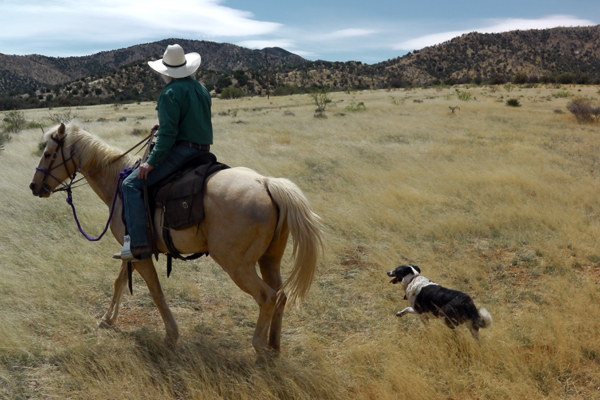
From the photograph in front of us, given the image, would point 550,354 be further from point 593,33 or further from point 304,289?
point 593,33

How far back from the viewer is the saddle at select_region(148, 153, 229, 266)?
12.3ft

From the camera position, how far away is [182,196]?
380cm

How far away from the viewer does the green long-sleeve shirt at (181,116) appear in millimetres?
3801

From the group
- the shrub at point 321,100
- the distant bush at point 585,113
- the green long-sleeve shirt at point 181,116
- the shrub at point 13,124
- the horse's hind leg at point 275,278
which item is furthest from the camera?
the shrub at point 321,100

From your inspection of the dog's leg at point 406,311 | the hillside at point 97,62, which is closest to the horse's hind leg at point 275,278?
the dog's leg at point 406,311

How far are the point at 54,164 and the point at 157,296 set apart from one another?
2.00 m

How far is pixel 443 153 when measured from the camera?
536 inches

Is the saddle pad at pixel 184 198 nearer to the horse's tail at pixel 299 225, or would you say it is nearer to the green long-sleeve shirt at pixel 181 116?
the green long-sleeve shirt at pixel 181 116

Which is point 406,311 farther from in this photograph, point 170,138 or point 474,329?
point 170,138

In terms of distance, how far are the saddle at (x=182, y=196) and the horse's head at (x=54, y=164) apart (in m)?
1.31

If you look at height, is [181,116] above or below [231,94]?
below

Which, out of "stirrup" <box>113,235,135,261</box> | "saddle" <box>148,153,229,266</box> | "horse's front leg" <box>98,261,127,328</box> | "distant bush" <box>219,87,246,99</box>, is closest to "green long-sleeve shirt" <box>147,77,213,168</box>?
"saddle" <box>148,153,229,266</box>

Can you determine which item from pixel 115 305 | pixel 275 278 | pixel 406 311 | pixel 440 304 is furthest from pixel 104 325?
pixel 440 304

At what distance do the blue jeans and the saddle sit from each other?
71mm
